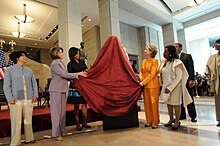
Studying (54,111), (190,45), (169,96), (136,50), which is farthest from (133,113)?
(190,45)

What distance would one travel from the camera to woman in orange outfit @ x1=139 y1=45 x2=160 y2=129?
9.39 feet

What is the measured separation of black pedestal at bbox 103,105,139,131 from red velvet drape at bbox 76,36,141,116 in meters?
0.24

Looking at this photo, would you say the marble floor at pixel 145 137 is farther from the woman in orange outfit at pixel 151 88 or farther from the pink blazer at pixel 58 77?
the pink blazer at pixel 58 77

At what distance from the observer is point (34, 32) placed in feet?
34.4

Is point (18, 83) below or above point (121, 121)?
above

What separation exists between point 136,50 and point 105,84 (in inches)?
342

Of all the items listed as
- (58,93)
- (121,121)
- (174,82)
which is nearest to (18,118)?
(58,93)

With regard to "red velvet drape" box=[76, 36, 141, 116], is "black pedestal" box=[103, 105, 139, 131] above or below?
below

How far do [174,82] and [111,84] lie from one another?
0.99m

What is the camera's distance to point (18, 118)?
2.42 metres

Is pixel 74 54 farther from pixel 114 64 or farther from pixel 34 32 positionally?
pixel 34 32

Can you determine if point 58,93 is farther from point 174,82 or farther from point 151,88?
point 174,82

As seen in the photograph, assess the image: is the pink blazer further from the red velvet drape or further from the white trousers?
the white trousers

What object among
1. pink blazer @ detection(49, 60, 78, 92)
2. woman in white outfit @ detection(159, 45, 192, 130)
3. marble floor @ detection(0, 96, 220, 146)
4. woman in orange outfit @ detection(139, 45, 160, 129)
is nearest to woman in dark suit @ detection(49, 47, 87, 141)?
pink blazer @ detection(49, 60, 78, 92)
